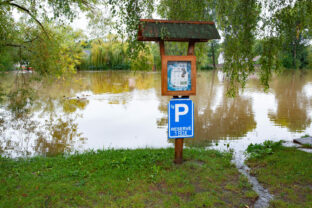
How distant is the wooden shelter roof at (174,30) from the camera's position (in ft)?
16.7

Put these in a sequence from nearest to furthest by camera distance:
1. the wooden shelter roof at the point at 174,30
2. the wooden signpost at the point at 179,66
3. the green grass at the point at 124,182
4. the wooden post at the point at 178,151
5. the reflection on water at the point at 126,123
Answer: the green grass at the point at 124,182
the wooden shelter roof at the point at 174,30
the wooden signpost at the point at 179,66
the wooden post at the point at 178,151
the reflection on water at the point at 126,123

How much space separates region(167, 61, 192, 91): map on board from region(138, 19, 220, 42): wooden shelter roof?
54cm

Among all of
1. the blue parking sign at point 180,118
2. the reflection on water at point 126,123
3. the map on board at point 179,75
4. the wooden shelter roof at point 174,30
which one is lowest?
the reflection on water at point 126,123

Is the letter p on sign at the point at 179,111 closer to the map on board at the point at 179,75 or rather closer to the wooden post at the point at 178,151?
the map on board at the point at 179,75

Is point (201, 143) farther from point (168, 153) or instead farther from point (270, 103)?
point (270, 103)

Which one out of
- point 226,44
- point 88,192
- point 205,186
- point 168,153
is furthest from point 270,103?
point 88,192

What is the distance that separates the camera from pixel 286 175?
5000 mm

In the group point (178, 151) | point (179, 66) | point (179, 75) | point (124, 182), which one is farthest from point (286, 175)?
point (124, 182)

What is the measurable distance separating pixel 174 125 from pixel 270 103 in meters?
12.7

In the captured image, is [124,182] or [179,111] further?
[179,111]

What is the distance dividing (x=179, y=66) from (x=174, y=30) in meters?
0.75

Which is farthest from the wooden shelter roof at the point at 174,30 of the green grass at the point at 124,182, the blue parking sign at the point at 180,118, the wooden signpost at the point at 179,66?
the green grass at the point at 124,182

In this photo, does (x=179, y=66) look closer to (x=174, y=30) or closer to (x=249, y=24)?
(x=174, y=30)

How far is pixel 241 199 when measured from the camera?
13.8 feet
